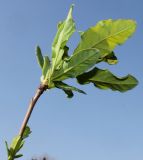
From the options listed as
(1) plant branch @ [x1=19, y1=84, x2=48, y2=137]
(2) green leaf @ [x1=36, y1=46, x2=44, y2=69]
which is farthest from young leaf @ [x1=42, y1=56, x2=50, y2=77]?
(1) plant branch @ [x1=19, y1=84, x2=48, y2=137]

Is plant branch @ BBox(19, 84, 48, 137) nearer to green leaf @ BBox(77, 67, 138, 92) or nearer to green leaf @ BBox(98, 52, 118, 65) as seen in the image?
green leaf @ BBox(77, 67, 138, 92)

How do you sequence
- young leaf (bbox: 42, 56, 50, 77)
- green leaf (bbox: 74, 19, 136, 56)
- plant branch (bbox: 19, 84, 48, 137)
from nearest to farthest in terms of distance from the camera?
plant branch (bbox: 19, 84, 48, 137) < green leaf (bbox: 74, 19, 136, 56) < young leaf (bbox: 42, 56, 50, 77)

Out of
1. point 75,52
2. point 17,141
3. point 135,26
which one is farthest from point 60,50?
point 17,141

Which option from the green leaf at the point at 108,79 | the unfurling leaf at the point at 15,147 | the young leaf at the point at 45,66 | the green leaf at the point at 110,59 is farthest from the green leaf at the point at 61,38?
the unfurling leaf at the point at 15,147

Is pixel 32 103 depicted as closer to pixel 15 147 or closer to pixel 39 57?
pixel 15 147

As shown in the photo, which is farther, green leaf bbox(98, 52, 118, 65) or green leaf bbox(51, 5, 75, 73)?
green leaf bbox(98, 52, 118, 65)

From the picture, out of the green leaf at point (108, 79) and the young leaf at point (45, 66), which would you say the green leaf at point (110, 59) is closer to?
the green leaf at point (108, 79)

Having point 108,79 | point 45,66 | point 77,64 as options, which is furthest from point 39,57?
point 108,79
